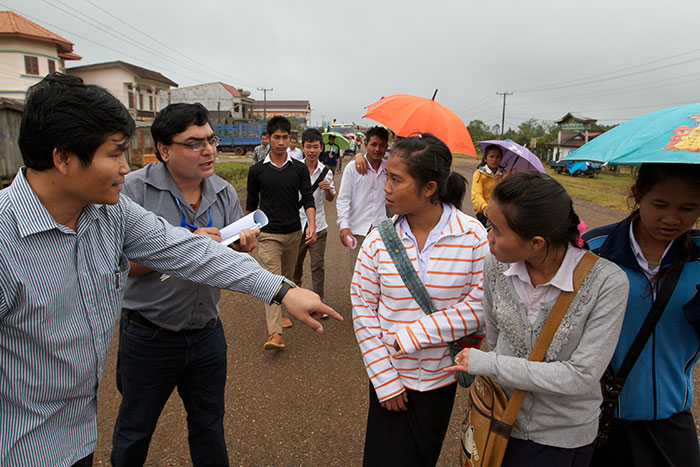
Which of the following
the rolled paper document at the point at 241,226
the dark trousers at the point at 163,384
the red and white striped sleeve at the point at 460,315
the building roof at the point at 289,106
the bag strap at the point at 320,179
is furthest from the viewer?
the building roof at the point at 289,106

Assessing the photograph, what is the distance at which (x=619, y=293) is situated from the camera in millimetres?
1482

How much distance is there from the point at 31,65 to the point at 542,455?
1658 inches

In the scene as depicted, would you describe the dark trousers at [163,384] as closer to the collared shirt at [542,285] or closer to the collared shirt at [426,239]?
the collared shirt at [426,239]

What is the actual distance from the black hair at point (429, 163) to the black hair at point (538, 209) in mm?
499

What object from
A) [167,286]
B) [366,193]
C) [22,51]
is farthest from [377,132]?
[22,51]

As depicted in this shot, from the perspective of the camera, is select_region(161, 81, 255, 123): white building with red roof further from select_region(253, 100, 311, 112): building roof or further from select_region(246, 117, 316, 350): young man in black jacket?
select_region(253, 100, 311, 112): building roof

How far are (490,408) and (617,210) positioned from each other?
14.9 m

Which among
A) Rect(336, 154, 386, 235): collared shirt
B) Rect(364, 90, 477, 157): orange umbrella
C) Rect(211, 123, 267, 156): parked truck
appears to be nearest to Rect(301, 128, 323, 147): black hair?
Rect(336, 154, 386, 235): collared shirt

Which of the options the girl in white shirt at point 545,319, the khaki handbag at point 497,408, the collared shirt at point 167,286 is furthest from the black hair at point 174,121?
the khaki handbag at point 497,408

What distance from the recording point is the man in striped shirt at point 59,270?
1257mm

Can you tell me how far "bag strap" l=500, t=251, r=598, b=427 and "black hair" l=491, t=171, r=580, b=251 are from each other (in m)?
0.10

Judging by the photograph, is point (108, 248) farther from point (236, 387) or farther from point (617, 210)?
point (617, 210)

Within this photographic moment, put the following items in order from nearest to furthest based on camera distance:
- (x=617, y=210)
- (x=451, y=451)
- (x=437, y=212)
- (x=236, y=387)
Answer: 1. (x=437, y=212)
2. (x=451, y=451)
3. (x=236, y=387)
4. (x=617, y=210)

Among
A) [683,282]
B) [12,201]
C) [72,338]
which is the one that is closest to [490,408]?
[683,282]
